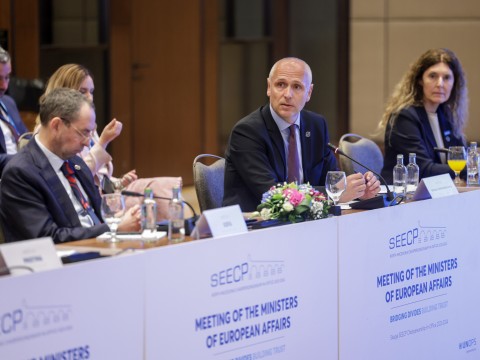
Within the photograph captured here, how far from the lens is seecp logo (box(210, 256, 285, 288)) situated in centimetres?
299

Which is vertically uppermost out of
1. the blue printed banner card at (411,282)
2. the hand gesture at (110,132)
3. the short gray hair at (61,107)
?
the short gray hair at (61,107)

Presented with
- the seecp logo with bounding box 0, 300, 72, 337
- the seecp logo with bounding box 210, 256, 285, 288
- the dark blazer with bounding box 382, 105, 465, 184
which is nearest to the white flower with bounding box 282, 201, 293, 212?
the seecp logo with bounding box 210, 256, 285, 288

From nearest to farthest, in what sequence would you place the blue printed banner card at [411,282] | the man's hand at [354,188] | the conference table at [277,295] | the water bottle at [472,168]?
the conference table at [277,295] → the blue printed banner card at [411,282] → the man's hand at [354,188] → the water bottle at [472,168]

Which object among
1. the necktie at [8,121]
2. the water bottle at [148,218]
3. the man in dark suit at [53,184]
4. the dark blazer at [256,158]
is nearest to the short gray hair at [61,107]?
the man in dark suit at [53,184]

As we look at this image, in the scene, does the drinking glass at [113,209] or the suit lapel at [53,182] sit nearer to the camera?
the drinking glass at [113,209]

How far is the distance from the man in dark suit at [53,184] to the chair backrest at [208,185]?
2.24ft

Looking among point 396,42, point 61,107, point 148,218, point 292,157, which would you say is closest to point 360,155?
point 292,157

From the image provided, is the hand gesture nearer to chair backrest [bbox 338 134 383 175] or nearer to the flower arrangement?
chair backrest [bbox 338 134 383 175]

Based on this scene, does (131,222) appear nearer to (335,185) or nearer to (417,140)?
(335,185)

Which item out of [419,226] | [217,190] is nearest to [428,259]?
[419,226]

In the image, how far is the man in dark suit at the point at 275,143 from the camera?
416 centimetres

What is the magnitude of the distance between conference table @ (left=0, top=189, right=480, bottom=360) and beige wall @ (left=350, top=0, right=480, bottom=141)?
4780mm

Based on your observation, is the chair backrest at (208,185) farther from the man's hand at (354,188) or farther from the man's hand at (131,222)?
the man's hand at (131,222)

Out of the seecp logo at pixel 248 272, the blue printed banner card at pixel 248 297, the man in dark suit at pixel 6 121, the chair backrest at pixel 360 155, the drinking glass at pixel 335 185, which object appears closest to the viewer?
the blue printed banner card at pixel 248 297
